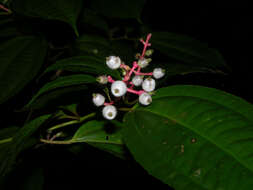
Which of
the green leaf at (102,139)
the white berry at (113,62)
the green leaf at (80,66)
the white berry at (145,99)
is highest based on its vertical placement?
the white berry at (113,62)

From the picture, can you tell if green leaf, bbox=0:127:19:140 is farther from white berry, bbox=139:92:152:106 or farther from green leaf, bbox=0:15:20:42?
white berry, bbox=139:92:152:106

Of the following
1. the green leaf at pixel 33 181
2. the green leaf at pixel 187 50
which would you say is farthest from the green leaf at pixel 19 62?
the green leaf at pixel 187 50

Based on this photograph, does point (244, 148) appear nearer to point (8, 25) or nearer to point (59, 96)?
point (59, 96)

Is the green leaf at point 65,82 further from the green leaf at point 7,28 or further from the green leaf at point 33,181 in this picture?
the green leaf at point 7,28

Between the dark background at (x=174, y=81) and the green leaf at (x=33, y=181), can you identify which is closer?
the green leaf at (x=33, y=181)

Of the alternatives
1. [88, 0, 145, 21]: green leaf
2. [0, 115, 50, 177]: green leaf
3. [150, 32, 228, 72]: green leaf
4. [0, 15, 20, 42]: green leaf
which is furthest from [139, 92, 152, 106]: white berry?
[0, 15, 20, 42]: green leaf

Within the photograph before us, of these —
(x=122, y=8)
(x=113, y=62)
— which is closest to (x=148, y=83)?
(x=113, y=62)

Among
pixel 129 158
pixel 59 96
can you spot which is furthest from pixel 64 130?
pixel 129 158
